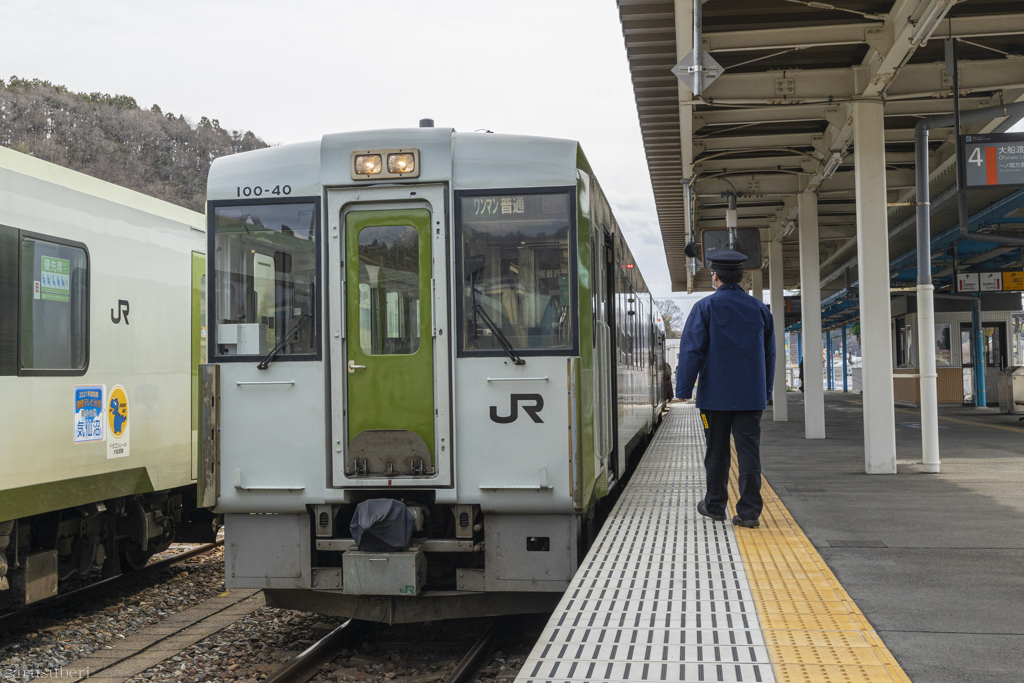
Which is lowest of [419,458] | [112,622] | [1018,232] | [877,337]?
[112,622]

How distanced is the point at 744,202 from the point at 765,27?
25.6 ft

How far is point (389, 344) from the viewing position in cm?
573

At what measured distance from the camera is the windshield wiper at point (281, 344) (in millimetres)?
5664

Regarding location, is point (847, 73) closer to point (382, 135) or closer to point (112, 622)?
point (382, 135)

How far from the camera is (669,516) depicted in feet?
21.9

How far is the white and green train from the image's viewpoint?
6285mm

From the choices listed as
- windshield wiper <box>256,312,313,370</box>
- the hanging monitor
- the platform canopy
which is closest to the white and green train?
windshield wiper <box>256,312,313,370</box>

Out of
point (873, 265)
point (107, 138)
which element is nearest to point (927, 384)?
point (873, 265)

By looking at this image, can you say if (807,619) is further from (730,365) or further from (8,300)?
(8,300)

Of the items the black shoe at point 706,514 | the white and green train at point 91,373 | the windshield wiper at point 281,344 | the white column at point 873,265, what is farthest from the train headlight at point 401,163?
the white column at point 873,265

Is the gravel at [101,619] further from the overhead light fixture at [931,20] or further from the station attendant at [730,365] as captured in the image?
the overhead light fixture at [931,20]

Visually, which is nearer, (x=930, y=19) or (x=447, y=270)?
(x=447, y=270)

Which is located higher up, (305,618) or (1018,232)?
(1018,232)

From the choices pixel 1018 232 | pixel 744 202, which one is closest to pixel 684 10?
pixel 744 202
